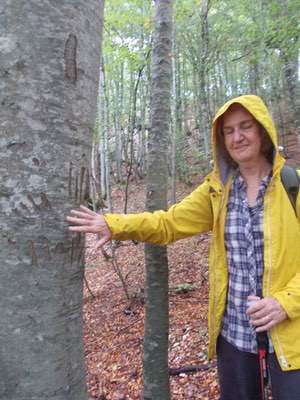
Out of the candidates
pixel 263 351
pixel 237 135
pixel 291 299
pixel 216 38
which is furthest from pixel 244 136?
pixel 216 38

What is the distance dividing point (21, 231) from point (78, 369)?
643 mm

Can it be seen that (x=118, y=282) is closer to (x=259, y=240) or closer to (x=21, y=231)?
(x=259, y=240)

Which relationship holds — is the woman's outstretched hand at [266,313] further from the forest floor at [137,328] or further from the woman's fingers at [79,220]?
the forest floor at [137,328]

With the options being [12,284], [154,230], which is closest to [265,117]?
[154,230]

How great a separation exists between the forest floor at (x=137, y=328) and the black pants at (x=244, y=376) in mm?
1341

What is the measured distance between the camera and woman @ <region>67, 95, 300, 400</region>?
1.89 m

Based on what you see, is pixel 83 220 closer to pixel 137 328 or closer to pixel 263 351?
pixel 263 351

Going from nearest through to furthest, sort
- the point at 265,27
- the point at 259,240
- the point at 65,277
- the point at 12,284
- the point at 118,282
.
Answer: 1. the point at 12,284
2. the point at 65,277
3. the point at 259,240
4. the point at 118,282
5. the point at 265,27

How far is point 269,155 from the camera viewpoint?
2193 millimetres

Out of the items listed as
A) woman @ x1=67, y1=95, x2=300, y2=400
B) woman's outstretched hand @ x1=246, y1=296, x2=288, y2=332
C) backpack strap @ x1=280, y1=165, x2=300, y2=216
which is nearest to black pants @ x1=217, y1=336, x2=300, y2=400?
woman @ x1=67, y1=95, x2=300, y2=400

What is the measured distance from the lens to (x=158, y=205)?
3016 millimetres

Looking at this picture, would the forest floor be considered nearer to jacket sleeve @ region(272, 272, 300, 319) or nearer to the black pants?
the black pants

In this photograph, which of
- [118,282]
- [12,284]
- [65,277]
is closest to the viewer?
[12,284]

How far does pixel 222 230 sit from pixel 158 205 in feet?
3.05
